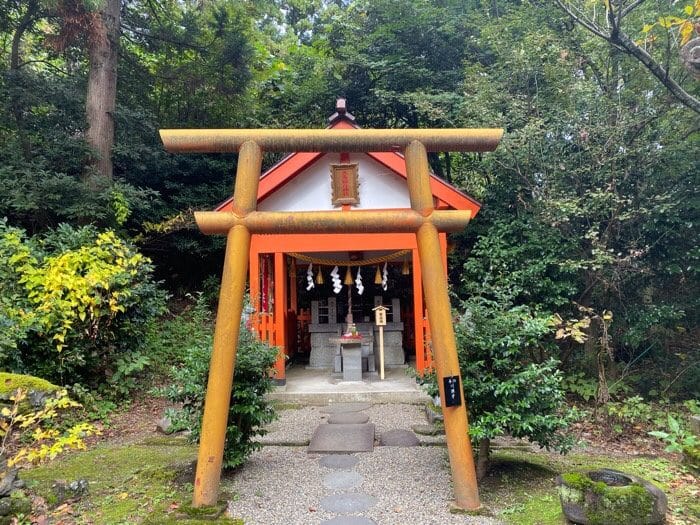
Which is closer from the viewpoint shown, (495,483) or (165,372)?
(495,483)

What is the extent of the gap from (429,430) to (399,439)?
50cm

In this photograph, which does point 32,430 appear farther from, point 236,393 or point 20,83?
point 20,83

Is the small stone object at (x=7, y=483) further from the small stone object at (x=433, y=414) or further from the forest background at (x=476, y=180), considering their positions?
the small stone object at (x=433, y=414)

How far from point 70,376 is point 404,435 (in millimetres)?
5016

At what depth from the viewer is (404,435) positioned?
5.70 m

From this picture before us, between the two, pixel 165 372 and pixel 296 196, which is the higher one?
pixel 296 196

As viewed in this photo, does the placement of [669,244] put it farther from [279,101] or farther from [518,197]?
[279,101]

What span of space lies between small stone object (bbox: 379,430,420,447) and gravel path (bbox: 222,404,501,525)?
5.1 inches

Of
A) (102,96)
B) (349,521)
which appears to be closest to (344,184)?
(349,521)

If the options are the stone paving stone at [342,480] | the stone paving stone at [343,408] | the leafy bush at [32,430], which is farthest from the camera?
the stone paving stone at [343,408]

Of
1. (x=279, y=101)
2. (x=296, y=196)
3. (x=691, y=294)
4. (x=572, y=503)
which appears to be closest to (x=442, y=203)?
(x=296, y=196)

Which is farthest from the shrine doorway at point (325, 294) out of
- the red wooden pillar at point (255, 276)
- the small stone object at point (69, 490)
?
the small stone object at point (69, 490)

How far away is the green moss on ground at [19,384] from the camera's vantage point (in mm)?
4441

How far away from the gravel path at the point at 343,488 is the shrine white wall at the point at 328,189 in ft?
13.2
